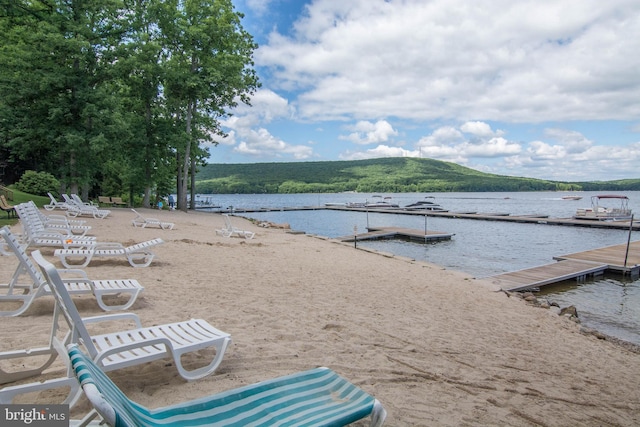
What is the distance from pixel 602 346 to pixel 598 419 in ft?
11.8

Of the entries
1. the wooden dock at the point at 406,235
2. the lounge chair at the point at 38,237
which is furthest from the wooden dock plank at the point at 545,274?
the lounge chair at the point at 38,237

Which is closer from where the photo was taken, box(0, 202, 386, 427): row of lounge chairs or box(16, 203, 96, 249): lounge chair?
box(0, 202, 386, 427): row of lounge chairs

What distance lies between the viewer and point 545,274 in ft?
44.6

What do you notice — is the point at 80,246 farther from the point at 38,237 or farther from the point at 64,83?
the point at 64,83

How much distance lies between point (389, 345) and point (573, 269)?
43.8 feet

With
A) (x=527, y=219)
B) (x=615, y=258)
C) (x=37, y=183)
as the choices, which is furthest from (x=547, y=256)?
(x=37, y=183)

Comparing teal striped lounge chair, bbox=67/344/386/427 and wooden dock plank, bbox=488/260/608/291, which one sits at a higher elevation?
teal striped lounge chair, bbox=67/344/386/427

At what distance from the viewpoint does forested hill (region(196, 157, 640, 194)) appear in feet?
420

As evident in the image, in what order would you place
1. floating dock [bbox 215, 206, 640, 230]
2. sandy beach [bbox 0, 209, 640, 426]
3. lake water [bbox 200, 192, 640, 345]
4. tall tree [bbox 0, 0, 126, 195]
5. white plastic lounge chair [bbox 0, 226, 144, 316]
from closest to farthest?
sandy beach [bbox 0, 209, 640, 426] < white plastic lounge chair [bbox 0, 226, 144, 316] < lake water [bbox 200, 192, 640, 345] < tall tree [bbox 0, 0, 126, 195] < floating dock [bbox 215, 206, 640, 230]

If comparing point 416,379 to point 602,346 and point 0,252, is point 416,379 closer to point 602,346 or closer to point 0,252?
point 602,346

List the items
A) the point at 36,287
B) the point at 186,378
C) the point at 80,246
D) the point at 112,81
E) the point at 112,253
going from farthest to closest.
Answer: the point at 112,81 → the point at 80,246 → the point at 112,253 → the point at 36,287 → the point at 186,378

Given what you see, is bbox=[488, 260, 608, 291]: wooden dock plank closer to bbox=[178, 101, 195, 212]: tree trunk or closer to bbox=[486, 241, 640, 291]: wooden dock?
bbox=[486, 241, 640, 291]: wooden dock

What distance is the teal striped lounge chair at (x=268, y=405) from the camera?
1.82 m

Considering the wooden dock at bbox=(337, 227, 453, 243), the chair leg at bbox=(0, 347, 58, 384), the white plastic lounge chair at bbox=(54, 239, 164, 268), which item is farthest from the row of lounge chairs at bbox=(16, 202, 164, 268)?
the wooden dock at bbox=(337, 227, 453, 243)
